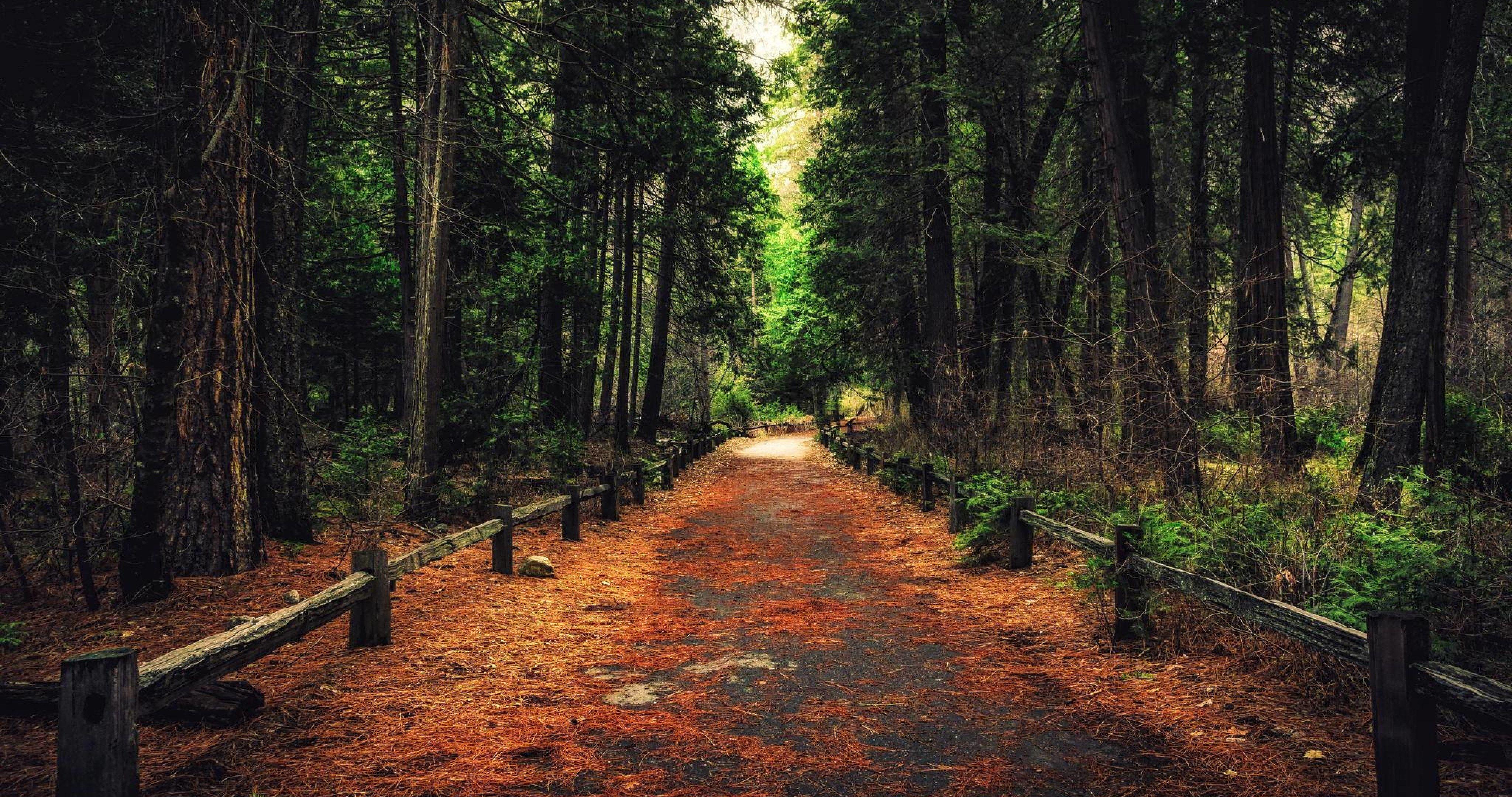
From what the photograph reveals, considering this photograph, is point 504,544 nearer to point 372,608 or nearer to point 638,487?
point 372,608

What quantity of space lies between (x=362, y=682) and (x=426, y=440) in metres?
4.90

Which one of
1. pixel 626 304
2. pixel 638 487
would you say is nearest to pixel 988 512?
pixel 638 487

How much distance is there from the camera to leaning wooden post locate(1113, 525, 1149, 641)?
5559 millimetres

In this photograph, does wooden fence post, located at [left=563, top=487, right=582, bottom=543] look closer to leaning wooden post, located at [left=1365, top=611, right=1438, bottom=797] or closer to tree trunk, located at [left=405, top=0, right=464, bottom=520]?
tree trunk, located at [left=405, top=0, right=464, bottom=520]

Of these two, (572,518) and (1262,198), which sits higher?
(1262,198)

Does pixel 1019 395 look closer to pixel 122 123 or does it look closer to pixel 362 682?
pixel 362 682

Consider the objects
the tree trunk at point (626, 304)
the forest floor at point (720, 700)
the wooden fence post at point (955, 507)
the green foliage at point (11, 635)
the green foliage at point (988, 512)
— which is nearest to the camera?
the forest floor at point (720, 700)

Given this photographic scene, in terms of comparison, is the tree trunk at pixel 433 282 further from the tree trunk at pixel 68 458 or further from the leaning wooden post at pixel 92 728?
the leaning wooden post at pixel 92 728

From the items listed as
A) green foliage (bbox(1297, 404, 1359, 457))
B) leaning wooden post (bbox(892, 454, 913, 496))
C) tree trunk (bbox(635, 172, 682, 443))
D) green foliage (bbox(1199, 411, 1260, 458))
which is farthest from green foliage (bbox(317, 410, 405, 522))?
green foliage (bbox(1297, 404, 1359, 457))

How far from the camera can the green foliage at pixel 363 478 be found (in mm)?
8648

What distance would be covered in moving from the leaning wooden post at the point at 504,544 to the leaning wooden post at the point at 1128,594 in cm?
613

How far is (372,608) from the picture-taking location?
5547 mm

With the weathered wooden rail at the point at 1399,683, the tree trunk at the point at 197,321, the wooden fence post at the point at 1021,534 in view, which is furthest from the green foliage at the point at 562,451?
the weathered wooden rail at the point at 1399,683

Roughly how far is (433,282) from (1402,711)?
9.74m
